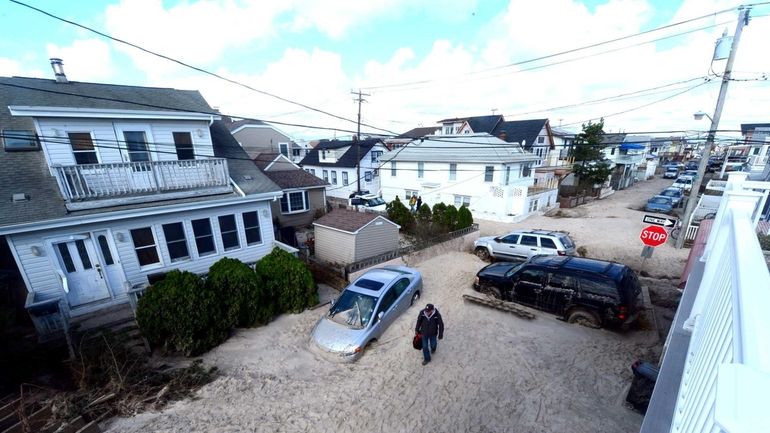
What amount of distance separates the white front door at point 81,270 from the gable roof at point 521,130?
3055 centimetres

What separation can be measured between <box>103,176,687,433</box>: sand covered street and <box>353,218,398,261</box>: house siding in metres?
3.45

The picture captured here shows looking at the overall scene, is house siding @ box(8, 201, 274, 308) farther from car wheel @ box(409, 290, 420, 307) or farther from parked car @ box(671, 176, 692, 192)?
parked car @ box(671, 176, 692, 192)

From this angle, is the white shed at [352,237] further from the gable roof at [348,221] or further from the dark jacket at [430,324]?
the dark jacket at [430,324]

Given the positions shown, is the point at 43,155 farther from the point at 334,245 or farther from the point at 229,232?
the point at 334,245

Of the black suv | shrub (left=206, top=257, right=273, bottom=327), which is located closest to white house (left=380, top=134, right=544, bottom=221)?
the black suv

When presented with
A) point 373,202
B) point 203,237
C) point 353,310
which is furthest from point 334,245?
point 373,202

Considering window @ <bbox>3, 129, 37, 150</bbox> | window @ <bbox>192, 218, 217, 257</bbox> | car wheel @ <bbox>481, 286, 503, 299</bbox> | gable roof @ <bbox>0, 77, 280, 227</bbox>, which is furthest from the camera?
window @ <bbox>192, 218, 217, 257</bbox>

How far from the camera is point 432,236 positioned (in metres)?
15.0

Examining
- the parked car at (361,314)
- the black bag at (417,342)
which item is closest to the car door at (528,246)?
the parked car at (361,314)

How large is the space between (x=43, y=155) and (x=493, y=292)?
15220 mm

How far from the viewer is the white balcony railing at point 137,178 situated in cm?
859

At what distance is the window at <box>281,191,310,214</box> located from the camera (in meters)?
18.4

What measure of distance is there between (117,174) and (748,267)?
42.0 feet

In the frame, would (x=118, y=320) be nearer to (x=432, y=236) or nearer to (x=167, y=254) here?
(x=167, y=254)
